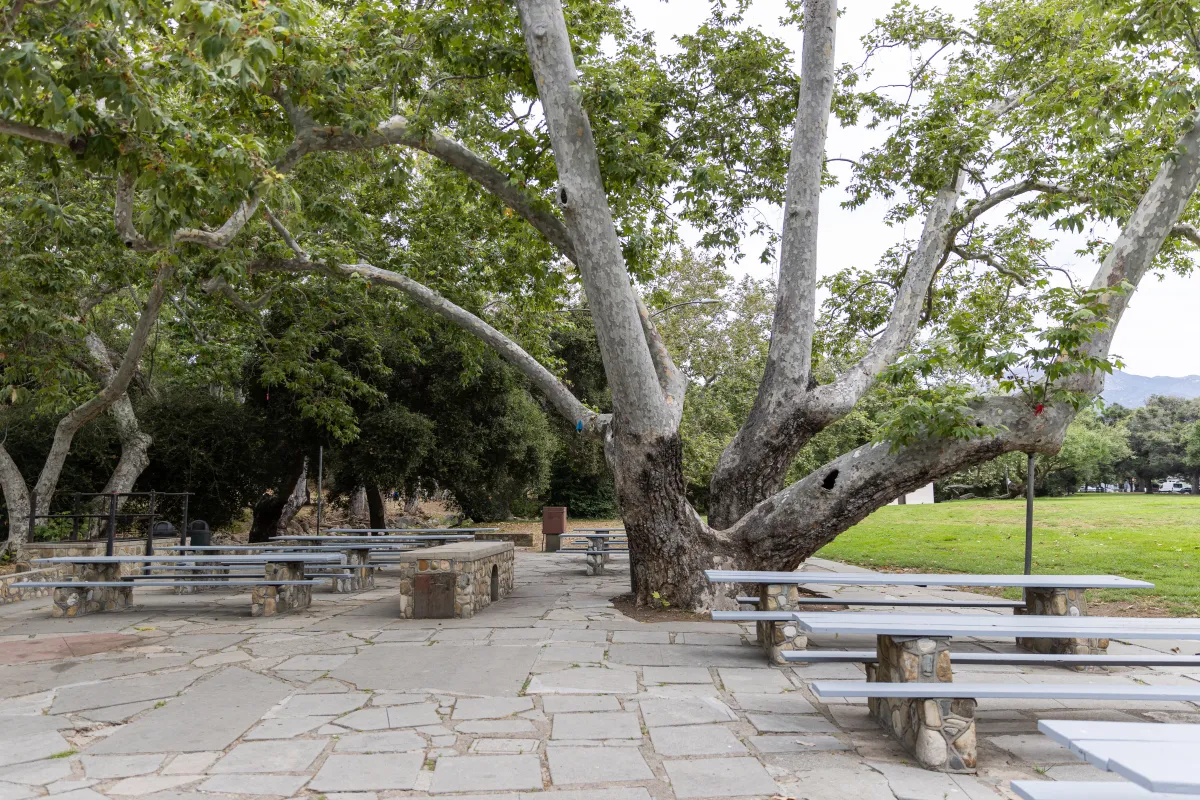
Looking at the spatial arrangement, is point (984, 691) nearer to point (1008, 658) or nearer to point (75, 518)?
point (1008, 658)

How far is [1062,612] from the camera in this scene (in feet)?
18.3

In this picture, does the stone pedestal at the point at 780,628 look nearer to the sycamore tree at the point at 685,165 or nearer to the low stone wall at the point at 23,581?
the sycamore tree at the point at 685,165

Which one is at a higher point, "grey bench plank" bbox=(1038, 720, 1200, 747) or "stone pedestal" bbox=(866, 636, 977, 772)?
"grey bench plank" bbox=(1038, 720, 1200, 747)

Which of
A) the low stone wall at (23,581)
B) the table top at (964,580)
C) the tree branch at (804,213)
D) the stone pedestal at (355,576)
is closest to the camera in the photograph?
the table top at (964,580)

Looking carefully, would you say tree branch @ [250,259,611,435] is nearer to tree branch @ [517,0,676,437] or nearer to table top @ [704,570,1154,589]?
tree branch @ [517,0,676,437]

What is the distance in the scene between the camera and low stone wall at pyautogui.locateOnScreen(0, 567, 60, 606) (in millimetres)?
9492

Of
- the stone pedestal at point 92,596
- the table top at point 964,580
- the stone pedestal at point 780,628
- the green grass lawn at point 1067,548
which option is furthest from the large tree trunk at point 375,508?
the table top at point 964,580

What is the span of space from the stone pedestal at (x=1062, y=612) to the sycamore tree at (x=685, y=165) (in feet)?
4.59

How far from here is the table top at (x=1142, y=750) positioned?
1.93 metres

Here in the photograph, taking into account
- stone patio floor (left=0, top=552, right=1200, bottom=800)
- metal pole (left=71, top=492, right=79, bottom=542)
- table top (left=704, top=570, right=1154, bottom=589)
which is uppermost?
metal pole (left=71, top=492, right=79, bottom=542)

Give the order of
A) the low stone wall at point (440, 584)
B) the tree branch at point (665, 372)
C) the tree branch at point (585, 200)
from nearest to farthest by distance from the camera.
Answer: the tree branch at point (585, 200) → the low stone wall at point (440, 584) → the tree branch at point (665, 372)

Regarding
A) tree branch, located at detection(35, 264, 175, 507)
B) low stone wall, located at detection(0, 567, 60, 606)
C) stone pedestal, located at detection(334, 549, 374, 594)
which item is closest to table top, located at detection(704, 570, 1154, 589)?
stone pedestal, located at detection(334, 549, 374, 594)

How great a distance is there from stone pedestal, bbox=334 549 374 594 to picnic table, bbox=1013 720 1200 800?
8.12m

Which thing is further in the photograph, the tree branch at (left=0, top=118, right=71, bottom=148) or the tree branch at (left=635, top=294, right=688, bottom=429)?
the tree branch at (left=635, top=294, right=688, bottom=429)
